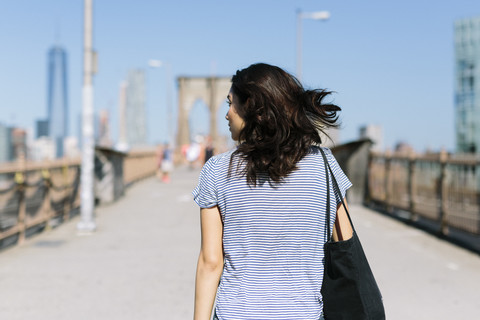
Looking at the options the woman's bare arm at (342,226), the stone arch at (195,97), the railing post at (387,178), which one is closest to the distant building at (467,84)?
the stone arch at (195,97)

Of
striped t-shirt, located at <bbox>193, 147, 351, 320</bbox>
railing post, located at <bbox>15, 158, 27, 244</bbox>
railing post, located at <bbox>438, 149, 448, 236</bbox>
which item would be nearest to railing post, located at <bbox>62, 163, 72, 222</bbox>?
railing post, located at <bbox>15, 158, 27, 244</bbox>

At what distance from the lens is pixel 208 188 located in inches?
81.3

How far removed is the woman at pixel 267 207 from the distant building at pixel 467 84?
89.9 m

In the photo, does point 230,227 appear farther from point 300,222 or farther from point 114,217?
point 114,217

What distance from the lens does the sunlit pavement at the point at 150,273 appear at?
566cm

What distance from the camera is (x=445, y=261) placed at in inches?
318

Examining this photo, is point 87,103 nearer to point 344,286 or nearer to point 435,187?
point 435,187

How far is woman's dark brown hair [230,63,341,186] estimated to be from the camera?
2006 millimetres

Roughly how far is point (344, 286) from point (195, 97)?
68.3m

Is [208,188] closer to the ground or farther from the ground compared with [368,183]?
farther from the ground

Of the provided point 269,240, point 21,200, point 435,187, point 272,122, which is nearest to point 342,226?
point 269,240

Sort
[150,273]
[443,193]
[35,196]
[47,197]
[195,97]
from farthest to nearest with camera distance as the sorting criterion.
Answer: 1. [195,97]
2. [47,197]
3. [35,196]
4. [443,193]
5. [150,273]

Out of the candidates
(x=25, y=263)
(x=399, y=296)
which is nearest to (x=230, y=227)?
(x=399, y=296)

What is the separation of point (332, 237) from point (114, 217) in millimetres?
11486
